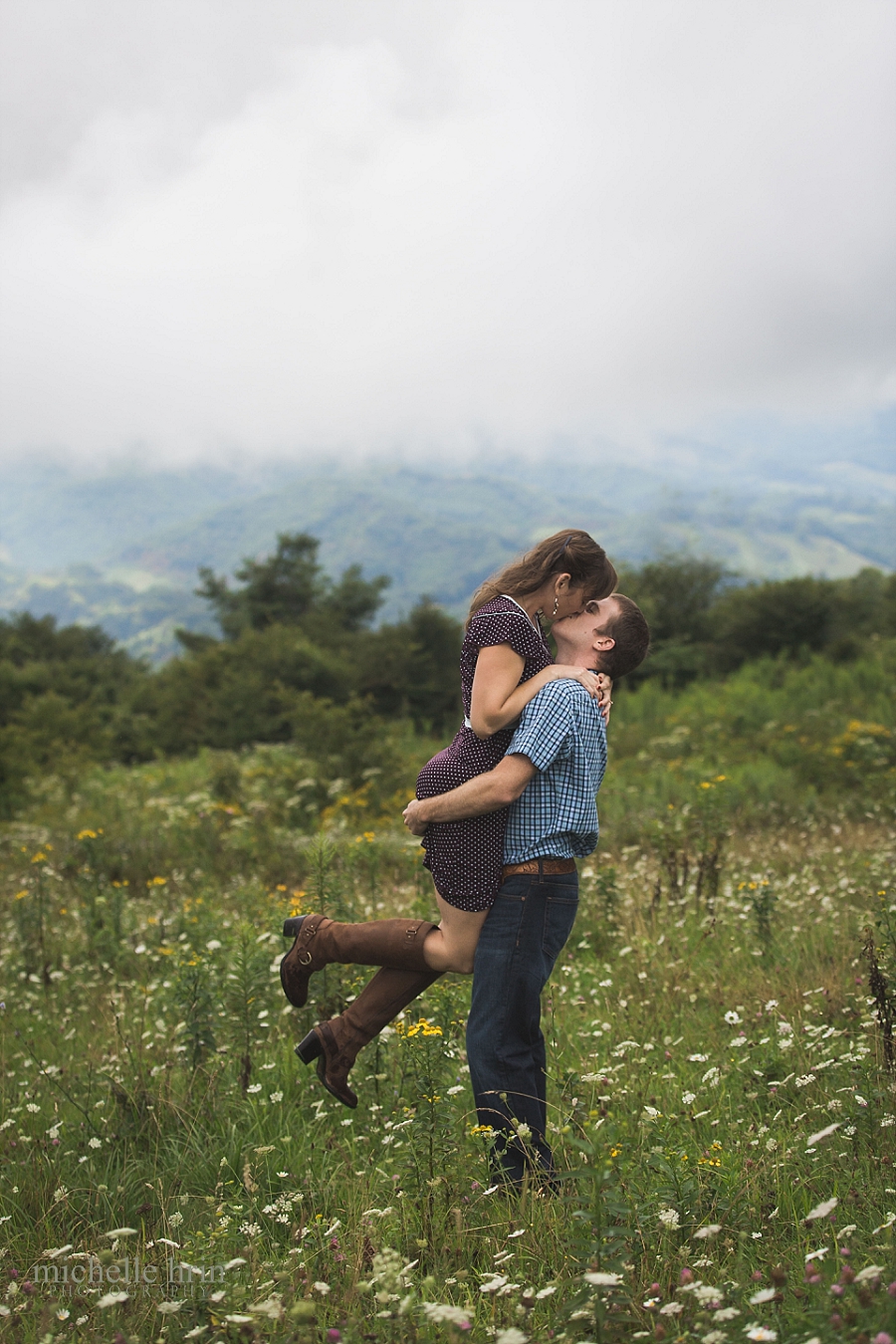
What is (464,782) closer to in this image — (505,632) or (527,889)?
(527,889)

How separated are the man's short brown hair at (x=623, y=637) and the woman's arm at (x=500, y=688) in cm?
24

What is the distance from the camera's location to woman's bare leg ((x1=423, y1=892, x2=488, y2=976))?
299 centimetres

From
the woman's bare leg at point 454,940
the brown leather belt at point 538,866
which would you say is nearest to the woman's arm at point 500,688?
the brown leather belt at point 538,866

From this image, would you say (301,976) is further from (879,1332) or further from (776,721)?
(776,721)

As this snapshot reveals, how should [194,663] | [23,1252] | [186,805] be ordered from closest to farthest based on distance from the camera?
[23,1252], [186,805], [194,663]

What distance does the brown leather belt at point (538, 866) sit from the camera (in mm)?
2895

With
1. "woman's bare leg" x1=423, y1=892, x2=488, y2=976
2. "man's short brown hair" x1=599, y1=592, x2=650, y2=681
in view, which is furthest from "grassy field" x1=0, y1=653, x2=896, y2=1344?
"man's short brown hair" x1=599, y1=592, x2=650, y2=681

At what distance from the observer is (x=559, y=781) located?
2930mm

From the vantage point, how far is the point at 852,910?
5227 mm

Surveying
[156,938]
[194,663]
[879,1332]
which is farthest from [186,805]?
[194,663]

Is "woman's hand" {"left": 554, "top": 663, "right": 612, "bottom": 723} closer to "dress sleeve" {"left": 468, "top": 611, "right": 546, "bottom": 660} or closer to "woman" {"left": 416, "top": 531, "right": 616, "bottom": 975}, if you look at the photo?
"woman" {"left": 416, "top": 531, "right": 616, "bottom": 975}

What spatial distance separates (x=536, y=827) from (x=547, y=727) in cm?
34

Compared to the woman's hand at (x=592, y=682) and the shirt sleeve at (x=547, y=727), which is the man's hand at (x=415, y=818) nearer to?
the shirt sleeve at (x=547, y=727)

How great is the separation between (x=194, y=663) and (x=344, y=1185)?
23785mm
